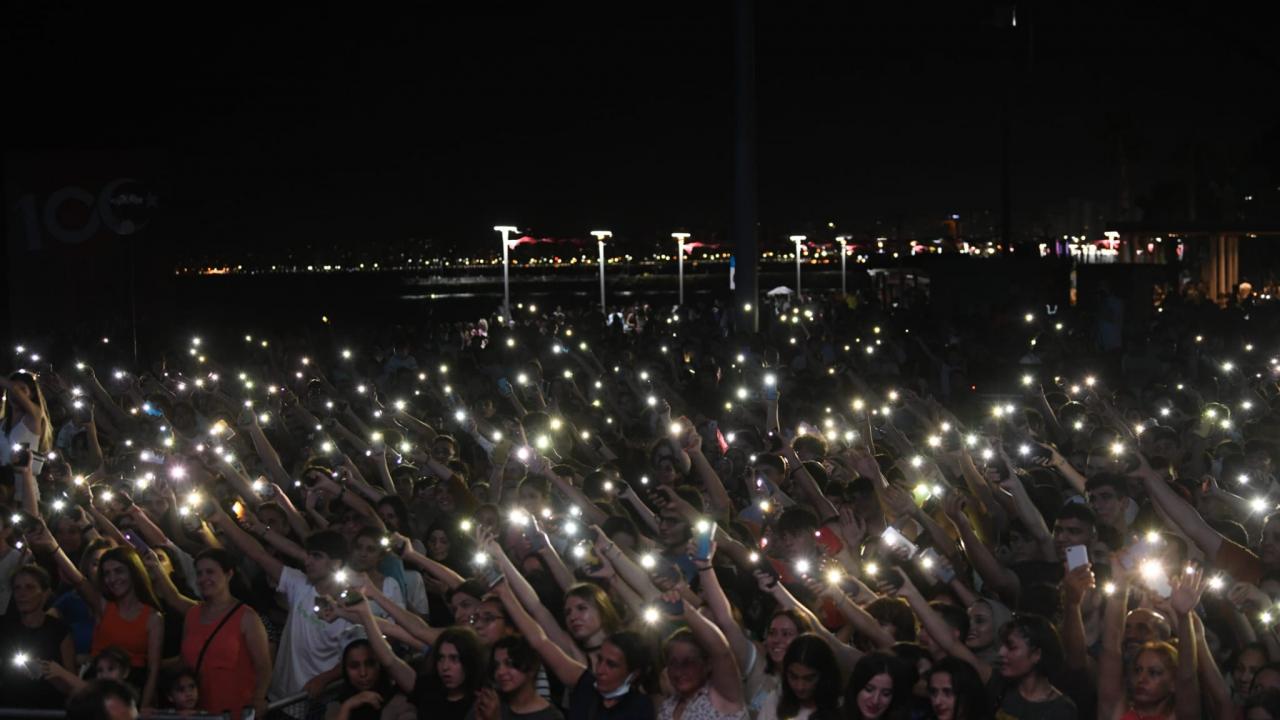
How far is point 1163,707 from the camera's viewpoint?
18.8ft

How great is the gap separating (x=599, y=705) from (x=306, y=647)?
1.73 metres

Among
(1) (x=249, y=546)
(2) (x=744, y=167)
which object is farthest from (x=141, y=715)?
(2) (x=744, y=167)

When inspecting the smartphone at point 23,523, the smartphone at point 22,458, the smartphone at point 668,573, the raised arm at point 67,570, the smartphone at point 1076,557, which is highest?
the smartphone at point 22,458

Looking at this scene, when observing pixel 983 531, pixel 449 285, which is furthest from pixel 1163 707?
pixel 449 285

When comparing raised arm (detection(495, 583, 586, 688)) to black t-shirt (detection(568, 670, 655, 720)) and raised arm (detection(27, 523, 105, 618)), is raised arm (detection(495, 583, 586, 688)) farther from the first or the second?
raised arm (detection(27, 523, 105, 618))

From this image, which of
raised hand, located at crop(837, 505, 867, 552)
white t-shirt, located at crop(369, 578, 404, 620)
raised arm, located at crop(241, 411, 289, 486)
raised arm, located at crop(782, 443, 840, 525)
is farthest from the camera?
raised arm, located at crop(241, 411, 289, 486)

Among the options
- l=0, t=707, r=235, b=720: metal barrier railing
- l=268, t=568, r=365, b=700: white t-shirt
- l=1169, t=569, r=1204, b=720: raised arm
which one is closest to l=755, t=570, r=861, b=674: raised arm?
l=1169, t=569, r=1204, b=720: raised arm

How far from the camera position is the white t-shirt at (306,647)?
7066 millimetres

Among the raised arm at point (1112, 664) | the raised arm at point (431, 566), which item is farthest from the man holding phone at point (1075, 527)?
the raised arm at point (431, 566)

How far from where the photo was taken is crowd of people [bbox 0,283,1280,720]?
233 inches

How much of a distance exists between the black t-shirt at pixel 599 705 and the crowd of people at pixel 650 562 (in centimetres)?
1

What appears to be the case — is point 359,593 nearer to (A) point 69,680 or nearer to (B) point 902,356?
(A) point 69,680

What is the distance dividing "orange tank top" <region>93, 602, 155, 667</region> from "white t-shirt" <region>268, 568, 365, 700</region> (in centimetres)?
59

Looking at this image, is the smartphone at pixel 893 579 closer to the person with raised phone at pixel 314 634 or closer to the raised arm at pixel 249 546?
the person with raised phone at pixel 314 634
